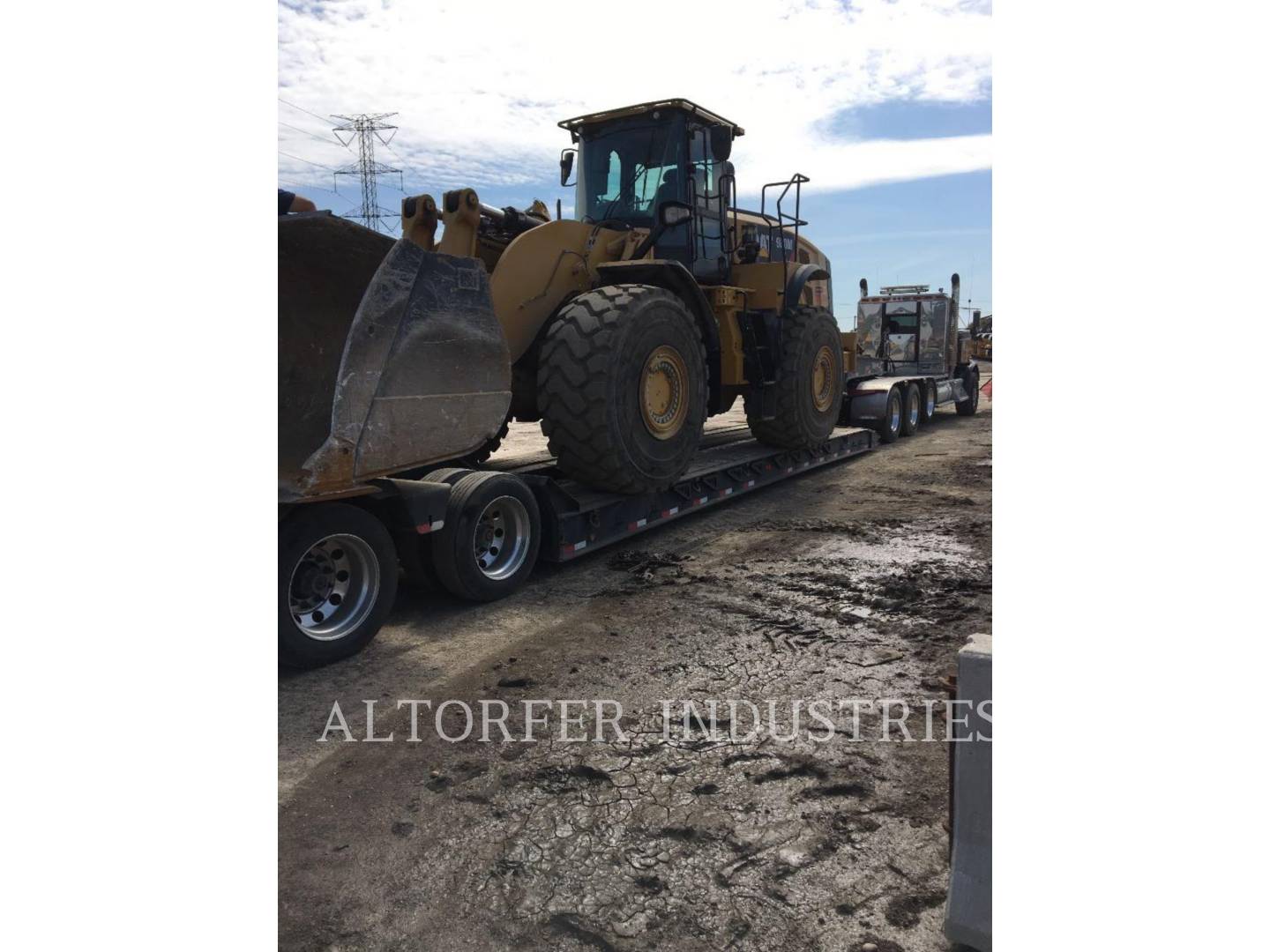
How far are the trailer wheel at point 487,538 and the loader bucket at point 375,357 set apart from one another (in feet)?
1.18

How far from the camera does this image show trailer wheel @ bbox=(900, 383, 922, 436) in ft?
44.3

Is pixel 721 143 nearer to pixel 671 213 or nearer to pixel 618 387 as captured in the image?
pixel 671 213

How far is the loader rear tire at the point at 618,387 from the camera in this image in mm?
5637

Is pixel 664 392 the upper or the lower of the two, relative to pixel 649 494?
upper

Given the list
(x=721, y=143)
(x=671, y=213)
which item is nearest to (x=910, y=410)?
(x=721, y=143)

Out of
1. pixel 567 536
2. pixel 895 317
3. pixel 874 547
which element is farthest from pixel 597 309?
pixel 895 317

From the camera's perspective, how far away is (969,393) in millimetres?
17297

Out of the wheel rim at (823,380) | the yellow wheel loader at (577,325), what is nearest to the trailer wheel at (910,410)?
the yellow wheel loader at (577,325)

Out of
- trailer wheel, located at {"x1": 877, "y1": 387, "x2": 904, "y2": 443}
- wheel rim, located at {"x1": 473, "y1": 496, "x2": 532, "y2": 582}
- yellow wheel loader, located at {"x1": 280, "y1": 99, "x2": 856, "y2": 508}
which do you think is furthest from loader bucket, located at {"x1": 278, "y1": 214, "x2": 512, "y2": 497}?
trailer wheel, located at {"x1": 877, "y1": 387, "x2": 904, "y2": 443}

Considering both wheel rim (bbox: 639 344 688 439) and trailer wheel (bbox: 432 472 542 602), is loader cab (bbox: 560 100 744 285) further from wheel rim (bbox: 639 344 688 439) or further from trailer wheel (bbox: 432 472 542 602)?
trailer wheel (bbox: 432 472 542 602)

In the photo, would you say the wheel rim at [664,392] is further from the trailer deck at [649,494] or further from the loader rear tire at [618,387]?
the trailer deck at [649,494]

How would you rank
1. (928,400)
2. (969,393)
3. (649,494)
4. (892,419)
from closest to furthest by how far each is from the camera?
(649,494)
(892,419)
(928,400)
(969,393)

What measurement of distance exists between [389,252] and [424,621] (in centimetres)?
206

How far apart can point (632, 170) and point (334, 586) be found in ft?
15.5
